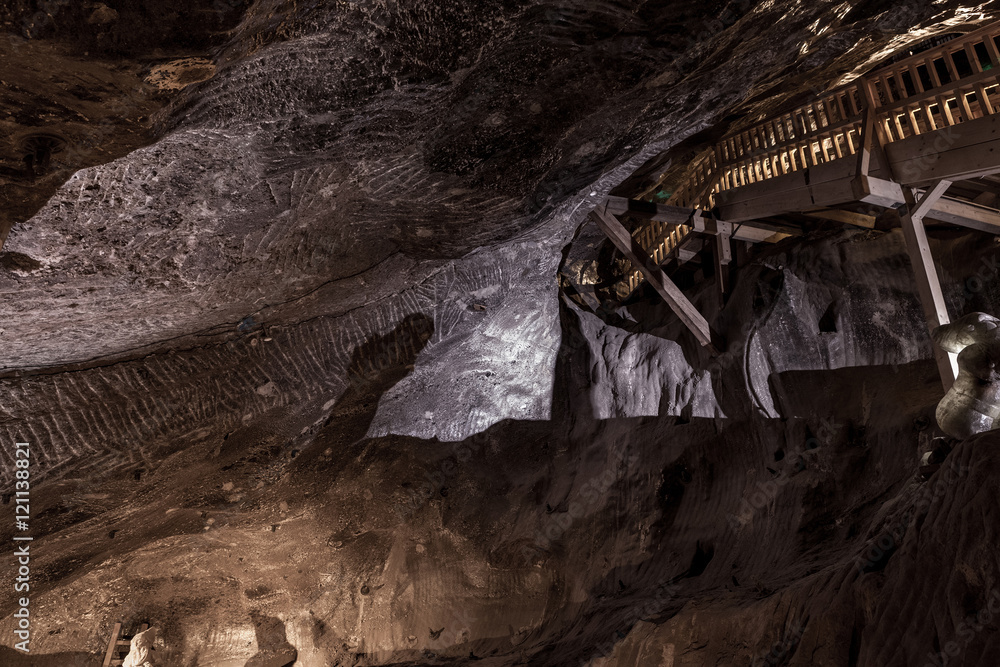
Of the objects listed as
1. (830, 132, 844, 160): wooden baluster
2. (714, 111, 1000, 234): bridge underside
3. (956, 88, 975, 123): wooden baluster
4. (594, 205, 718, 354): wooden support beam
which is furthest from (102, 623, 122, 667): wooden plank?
(956, 88, 975, 123): wooden baluster

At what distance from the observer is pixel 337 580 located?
710 centimetres

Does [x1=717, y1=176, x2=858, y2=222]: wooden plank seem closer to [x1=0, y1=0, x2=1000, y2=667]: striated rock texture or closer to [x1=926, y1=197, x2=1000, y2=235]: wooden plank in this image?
[x1=0, y1=0, x2=1000, y2=667]: striated rock texture

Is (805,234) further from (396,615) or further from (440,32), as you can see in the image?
(396,615)

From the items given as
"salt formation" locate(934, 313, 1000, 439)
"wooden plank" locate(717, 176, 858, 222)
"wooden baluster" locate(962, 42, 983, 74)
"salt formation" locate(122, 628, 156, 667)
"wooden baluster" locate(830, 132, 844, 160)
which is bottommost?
"salt formation" locate(122, 628, 156, 667)

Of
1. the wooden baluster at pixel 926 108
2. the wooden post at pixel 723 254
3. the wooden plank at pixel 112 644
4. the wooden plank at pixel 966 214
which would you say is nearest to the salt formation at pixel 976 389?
the wooden plank at pixel 966 214

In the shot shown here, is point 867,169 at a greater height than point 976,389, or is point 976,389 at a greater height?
point 867,169

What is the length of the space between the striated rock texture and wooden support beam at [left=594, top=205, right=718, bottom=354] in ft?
1.13

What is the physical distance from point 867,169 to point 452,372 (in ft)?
15.7

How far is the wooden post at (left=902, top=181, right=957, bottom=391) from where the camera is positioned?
4457 mm

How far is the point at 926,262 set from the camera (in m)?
4.67

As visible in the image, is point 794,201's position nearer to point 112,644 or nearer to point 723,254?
A: point 723,254

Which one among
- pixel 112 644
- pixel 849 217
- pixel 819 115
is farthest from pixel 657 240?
pixel 112 644

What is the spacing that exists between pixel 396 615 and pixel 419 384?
10.3 ft

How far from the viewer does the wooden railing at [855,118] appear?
455 cm
